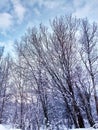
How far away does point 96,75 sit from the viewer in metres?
15.6

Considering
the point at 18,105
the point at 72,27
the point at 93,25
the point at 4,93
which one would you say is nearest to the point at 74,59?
the point at 72,27

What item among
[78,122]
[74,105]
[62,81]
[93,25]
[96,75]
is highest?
[93,25]

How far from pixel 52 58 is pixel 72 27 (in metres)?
3.43

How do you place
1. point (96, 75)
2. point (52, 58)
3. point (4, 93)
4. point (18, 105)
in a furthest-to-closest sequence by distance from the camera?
point (18, 105) < point (4, 93) < point (96, 75) < point (52, 58)

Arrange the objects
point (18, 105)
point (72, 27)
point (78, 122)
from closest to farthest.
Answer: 1. point (78, 122)
2. point (72, 27)
3. point (18, 105)

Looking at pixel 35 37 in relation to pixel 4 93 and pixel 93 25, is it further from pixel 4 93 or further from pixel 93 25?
pixel 4 93

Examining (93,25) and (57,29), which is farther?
(93,25)

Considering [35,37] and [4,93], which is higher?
[35,37]

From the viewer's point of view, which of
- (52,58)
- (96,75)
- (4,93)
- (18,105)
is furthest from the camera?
(18,105)

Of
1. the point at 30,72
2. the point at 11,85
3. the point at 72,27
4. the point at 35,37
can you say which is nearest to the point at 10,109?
the point at 11,85

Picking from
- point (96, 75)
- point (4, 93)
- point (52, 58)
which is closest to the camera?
point (52, 58)

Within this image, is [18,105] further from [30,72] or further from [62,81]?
[62,81]

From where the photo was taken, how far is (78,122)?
11805 mm

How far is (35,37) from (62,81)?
4.83 m
